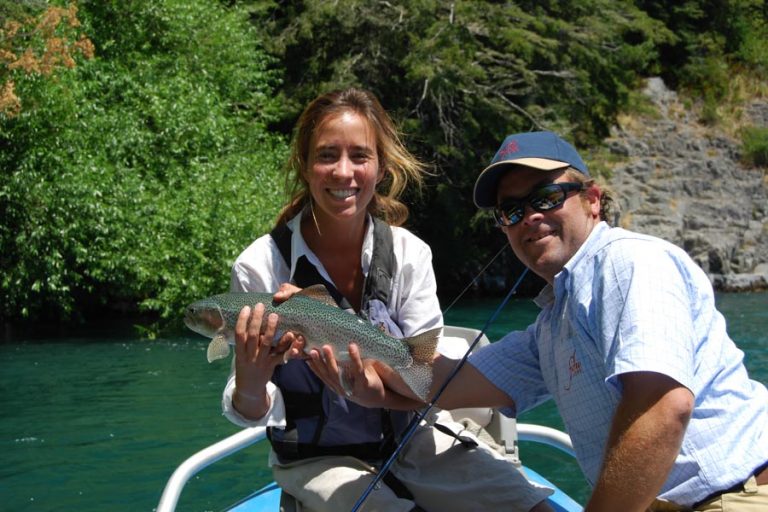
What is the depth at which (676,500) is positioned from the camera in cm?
264

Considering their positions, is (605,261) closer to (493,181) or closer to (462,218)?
(493,181)

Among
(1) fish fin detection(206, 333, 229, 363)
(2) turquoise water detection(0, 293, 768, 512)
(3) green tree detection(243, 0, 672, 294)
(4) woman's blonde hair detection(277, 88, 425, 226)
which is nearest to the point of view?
(1) fish fin detection(206, 333, 229, 363)

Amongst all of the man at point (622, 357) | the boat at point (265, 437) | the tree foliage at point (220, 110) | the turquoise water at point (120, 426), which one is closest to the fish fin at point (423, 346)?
the man at point (622, 357)

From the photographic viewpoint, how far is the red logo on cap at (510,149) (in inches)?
118

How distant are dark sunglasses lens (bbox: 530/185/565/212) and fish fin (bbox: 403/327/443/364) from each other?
1.97 feet

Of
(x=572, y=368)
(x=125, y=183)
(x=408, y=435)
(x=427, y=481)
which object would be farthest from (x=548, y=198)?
(x=125, y=183)

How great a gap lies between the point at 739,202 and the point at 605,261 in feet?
91.4

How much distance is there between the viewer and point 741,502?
259cm

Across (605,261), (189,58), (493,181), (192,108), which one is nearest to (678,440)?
(605,261)

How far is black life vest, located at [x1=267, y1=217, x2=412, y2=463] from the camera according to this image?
3.43 metres

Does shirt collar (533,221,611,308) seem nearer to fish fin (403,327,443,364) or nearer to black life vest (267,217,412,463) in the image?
fish fin (403,327,443,364)

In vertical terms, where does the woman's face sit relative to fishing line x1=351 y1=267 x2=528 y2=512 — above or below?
above

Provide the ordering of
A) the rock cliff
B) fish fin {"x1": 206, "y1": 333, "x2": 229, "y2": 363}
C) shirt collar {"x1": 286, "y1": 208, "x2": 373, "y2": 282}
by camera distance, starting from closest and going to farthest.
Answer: fish fin {"x1": 206, "y1": 333, "x2": 229, "y2": 363}, shirt collar {"x1": 286, "y1": 208, "x2": 373, "y2": 282}, the rock cliff

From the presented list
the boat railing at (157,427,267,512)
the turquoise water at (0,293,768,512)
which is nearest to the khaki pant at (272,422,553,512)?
the boat railing at (157,427,267,512)
